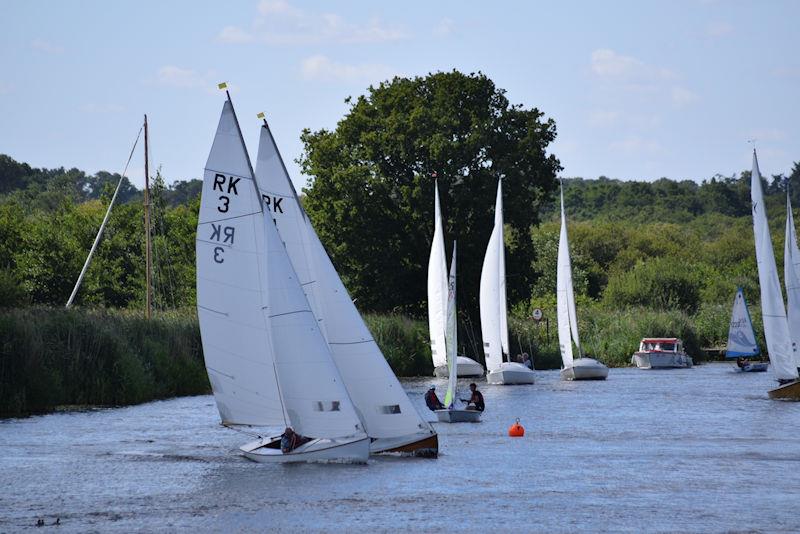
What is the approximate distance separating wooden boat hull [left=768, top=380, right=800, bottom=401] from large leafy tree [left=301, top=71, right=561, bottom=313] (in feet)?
89.5

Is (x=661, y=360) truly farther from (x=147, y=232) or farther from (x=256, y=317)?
(x=256, y=317)

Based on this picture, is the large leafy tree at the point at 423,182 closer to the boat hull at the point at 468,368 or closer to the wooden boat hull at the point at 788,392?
the boat hull at the point at 468,368

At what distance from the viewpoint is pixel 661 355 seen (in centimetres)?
7625

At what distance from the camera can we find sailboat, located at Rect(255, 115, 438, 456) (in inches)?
1217

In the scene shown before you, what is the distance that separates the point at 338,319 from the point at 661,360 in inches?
1874

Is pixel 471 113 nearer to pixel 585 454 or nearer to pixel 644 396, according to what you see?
pixel 644 396

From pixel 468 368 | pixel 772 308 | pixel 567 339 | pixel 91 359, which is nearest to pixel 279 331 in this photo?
pixel 91 359

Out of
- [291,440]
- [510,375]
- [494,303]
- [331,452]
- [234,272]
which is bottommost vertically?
[331,452]

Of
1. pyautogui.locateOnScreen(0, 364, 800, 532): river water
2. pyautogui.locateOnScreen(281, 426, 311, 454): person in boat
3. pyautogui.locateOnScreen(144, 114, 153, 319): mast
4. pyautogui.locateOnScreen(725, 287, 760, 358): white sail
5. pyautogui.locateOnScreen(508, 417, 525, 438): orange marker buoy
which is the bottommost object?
pyautogui.locateOnScreen(0, 364, 800, 532): river water

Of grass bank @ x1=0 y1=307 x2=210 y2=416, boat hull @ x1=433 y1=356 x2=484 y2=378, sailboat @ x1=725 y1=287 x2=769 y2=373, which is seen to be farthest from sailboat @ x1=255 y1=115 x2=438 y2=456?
sailboat @ x1=725 y1=287 x2=769 y2=373

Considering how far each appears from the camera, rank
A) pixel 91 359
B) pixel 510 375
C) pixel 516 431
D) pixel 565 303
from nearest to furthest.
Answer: pixel 516 431 → pixel 91 359 → pixel 510 375 → pixel 565 303

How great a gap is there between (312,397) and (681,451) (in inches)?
461

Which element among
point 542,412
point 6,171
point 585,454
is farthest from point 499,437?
point 6,171

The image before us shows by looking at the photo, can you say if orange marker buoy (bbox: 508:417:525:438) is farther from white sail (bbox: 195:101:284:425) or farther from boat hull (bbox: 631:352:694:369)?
boat hull (bbox: 631:352:694:369)
